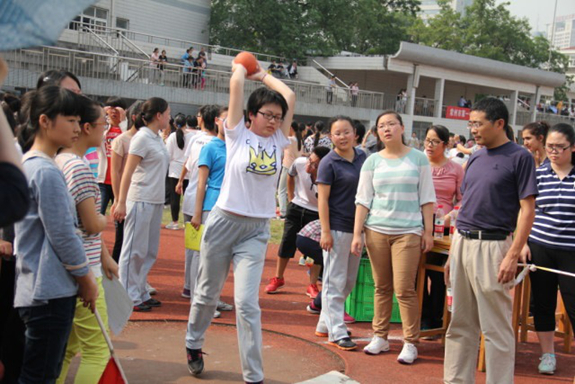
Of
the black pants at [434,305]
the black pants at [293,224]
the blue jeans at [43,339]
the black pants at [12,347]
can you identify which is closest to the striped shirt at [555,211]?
the black pants at [434,305]

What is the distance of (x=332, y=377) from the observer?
16.8ft

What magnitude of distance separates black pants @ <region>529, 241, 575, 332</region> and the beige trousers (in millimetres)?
1002

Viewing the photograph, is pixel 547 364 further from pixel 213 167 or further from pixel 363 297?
pixel 213 167

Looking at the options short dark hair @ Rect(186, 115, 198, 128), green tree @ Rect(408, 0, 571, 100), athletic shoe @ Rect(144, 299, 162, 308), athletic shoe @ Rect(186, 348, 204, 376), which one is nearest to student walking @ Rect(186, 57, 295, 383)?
athletic shoe @ Rect(186, 348, 204, 376)

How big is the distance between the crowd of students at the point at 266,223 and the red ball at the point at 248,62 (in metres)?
0.04

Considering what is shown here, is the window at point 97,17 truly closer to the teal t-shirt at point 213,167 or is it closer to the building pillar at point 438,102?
the building pillar at point 438,102

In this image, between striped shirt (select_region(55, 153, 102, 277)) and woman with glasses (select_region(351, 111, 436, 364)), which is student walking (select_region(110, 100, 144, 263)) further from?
striped shirt (select_region(55, 153, 102, 277))

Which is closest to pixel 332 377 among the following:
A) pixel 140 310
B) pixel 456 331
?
pixel 456 331

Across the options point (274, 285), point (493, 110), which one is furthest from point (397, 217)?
point (274, 285)

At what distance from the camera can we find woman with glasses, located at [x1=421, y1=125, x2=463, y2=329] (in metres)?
6.79

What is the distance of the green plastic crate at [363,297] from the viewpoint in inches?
277

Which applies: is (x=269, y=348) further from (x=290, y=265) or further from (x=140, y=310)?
(x=290, y=265)

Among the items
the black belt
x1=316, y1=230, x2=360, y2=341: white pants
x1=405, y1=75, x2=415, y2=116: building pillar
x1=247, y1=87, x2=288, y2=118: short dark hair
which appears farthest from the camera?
x1=405, y1=75, x2=415, y2=116: building pillar

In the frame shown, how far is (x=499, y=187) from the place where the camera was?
4.73 m
